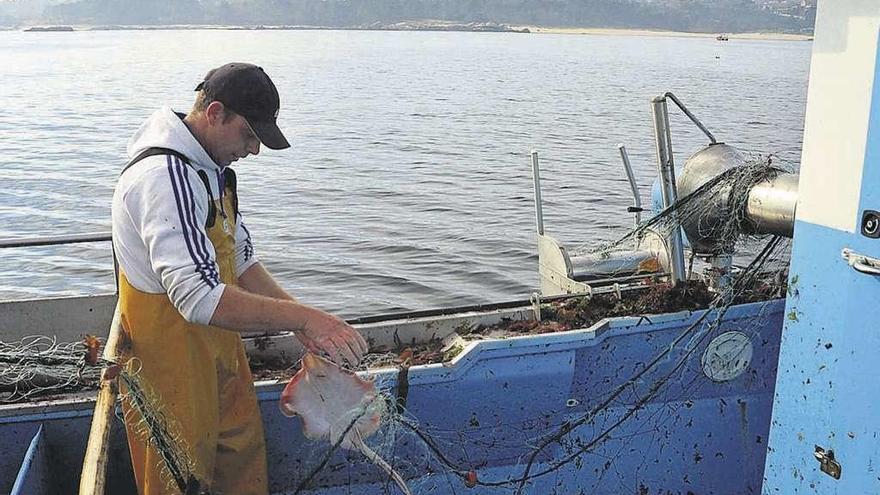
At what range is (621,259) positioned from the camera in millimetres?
5383

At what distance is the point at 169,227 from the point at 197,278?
0.63 feet

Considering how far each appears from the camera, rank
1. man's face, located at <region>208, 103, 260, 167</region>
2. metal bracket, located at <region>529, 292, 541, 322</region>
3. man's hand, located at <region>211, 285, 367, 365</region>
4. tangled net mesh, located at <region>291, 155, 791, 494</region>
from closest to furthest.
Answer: man's hand, located at <region>211, 285, 367, 365</region>
man's face, located at <region>208, 103, 260, 167</region>
tangled net mesh, located at <region>291, 155, 791, 494</region>
metal bracket, located at <region>529, 292, 541, 322</region>

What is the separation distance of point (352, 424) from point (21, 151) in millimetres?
18107

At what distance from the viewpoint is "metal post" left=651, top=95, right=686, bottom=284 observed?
4270 mm

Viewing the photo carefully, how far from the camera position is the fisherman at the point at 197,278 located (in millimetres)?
2854

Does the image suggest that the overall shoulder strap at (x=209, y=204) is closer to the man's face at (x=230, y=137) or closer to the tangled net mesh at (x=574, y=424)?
the man's face at (x=230, y=137)

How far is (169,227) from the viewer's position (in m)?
2.82

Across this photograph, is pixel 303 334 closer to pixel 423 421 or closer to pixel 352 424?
pixel 352 424

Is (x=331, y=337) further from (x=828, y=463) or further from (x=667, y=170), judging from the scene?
(x=667, y=170)

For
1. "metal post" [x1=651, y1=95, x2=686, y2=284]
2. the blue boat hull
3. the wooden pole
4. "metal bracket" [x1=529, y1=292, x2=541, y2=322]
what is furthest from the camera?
"metal bracket" [x1=529, y1=292, x2=541, y2=322]

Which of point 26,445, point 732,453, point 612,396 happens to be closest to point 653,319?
point 612,396

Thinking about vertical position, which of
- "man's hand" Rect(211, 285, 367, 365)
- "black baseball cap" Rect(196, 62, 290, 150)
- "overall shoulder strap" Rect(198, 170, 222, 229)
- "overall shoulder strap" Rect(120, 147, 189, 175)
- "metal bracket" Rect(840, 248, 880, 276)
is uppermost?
"black baseball cap" Rect(196, 62, 290, 150)

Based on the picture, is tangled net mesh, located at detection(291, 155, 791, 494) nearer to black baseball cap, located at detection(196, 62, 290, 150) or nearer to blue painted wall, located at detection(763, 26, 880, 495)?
blue painted wall, located at detection(763, 26, 880, 495)

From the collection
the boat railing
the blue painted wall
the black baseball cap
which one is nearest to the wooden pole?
the black baseball cap
